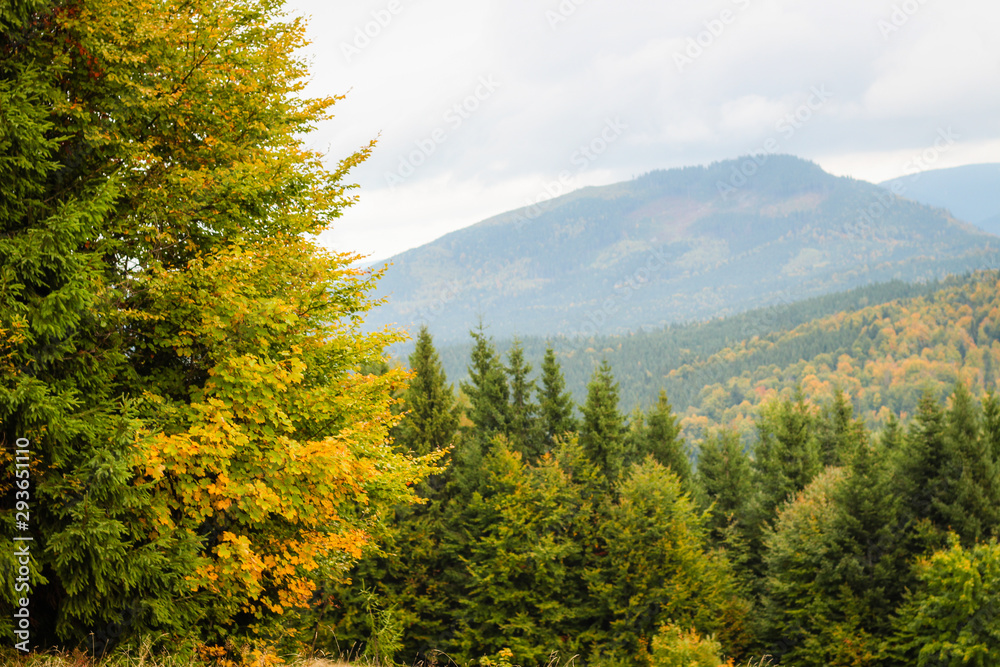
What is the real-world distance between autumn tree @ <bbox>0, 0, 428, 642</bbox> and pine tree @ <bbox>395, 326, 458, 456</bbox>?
779 inches

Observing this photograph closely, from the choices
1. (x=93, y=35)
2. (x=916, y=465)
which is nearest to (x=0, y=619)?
(x=93, y=35)

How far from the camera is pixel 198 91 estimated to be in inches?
339

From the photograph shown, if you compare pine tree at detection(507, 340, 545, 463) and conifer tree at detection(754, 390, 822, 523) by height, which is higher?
pine tree at detection(507, 340, 545, 463)

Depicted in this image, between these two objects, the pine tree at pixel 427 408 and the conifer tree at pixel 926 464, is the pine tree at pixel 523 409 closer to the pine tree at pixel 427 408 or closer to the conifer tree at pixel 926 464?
the pine tree at pixel 427 408

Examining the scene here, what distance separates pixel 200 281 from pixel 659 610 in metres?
23.8

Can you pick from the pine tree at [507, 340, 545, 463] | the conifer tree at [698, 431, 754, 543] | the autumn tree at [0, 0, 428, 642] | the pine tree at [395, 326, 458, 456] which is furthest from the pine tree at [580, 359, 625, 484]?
the autumn tree at [0, 0, 428, 642]

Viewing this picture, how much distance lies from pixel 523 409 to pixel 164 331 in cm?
2627

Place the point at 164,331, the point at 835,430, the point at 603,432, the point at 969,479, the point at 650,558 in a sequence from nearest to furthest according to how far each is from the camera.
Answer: the point at 164,331 < the point at 969,479 < the point at 650,558 < the point at 603,432 < the point at 835,430

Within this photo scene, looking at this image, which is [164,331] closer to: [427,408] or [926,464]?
[427,408]

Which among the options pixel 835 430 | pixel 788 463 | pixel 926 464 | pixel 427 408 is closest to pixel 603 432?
pixel 427 408

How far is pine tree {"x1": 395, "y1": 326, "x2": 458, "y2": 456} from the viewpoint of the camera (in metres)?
29.9

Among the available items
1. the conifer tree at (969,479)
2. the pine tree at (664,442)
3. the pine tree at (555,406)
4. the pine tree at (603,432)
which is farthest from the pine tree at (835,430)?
the pine tree at (555,406)

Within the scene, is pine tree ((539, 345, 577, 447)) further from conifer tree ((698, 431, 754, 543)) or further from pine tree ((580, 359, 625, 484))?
conifer tree ((698, 431, 754, 543))

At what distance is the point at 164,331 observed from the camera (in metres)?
7.96
